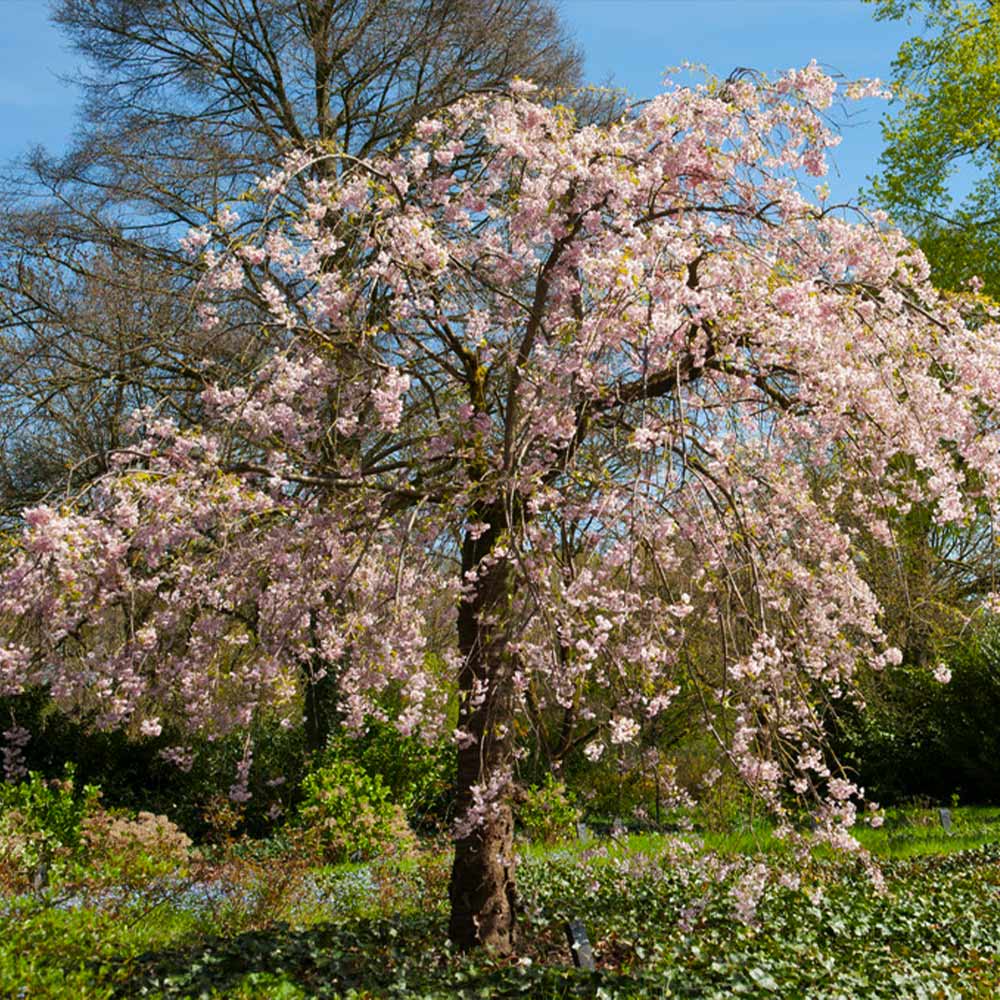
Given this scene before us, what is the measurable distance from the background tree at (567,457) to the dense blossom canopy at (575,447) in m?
0.02

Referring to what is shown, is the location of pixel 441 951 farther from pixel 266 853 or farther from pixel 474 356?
pixel 266 853

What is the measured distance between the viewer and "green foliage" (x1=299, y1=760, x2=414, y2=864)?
880 cm

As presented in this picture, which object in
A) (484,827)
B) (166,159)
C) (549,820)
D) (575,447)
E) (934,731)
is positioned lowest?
(549,820)

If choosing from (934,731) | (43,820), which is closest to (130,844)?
(43,820)

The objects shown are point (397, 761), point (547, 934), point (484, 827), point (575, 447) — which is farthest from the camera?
point (397, 761)

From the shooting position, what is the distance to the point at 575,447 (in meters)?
4.20

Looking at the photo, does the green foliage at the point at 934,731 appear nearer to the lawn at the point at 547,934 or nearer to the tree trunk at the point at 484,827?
the lawn at the point at 547,934

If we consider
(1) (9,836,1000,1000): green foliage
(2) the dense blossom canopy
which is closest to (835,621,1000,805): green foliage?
(1) (9,836,1000,1000): green foliage

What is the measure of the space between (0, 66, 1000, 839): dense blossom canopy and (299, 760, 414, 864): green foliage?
382cm

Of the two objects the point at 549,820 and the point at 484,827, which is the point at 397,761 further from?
the point at 484,827

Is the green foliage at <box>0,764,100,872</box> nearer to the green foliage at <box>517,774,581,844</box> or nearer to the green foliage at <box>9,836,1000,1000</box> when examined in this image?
the green foliage at <box>9,836,1000,1000</box>

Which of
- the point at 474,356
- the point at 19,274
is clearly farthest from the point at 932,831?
the point at 19,274

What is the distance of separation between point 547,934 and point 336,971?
52.8 inches

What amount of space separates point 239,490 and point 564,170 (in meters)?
2.12
